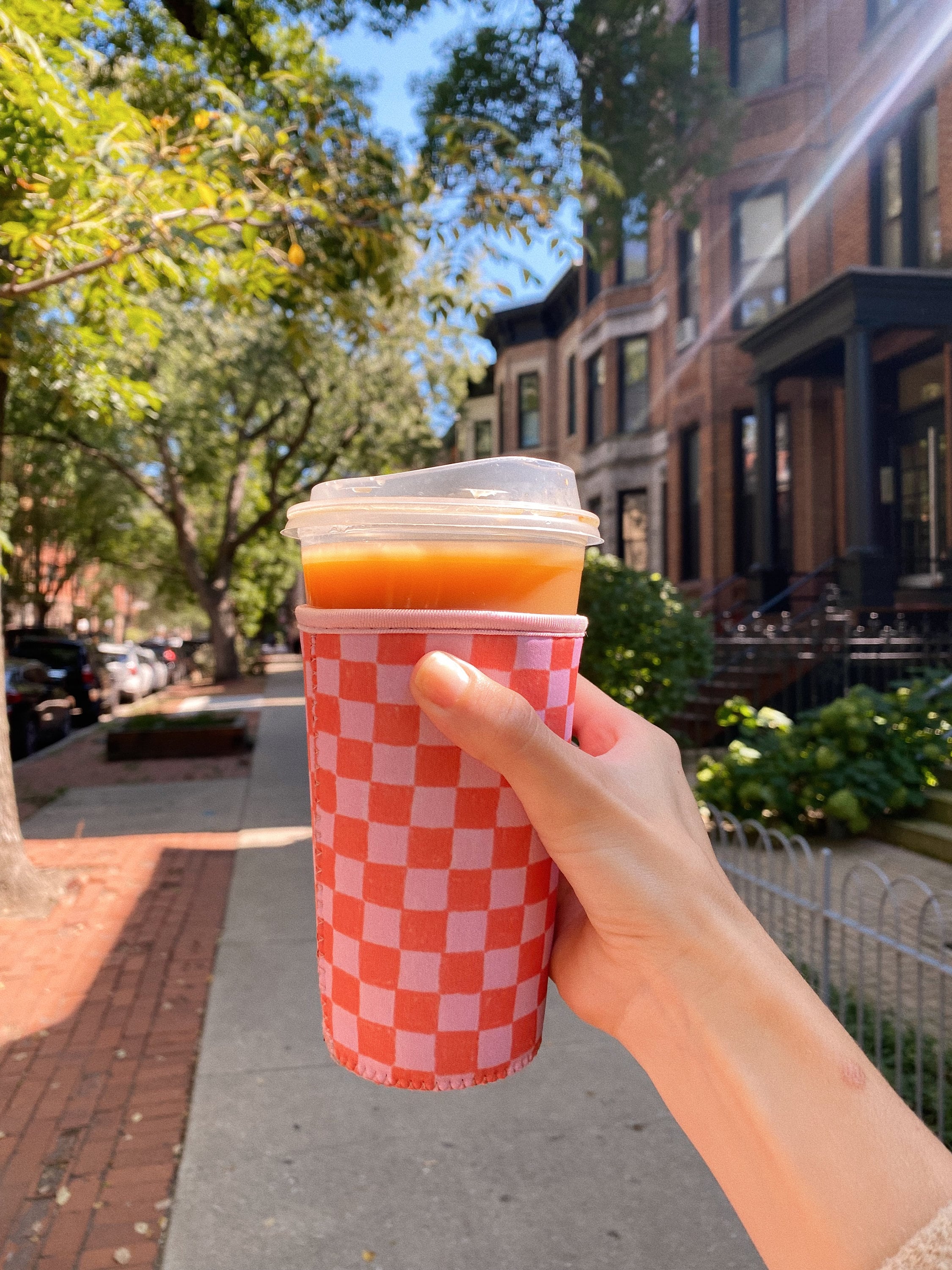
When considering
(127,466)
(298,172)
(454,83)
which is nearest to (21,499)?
(127,466)

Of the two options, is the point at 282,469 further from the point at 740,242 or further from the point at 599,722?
the point at 599,722

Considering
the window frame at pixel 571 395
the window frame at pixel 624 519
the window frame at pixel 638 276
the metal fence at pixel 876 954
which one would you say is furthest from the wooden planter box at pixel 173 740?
the window frame at pixel 571 395

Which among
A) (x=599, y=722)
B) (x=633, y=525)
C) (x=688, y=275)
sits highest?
(x=688, y=275)

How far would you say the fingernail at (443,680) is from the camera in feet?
4.04

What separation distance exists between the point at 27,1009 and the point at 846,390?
12.3 metres

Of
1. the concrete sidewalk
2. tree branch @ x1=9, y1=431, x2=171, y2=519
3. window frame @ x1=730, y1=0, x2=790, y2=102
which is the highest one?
window frame @ x1=730, y1=0, x2=790, y2=102

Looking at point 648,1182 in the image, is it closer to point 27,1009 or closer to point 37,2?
point 27,1009

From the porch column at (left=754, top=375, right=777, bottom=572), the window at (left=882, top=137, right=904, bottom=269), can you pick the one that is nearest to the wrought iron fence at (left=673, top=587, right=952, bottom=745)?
the porch column at (left=754, top=375, right=777, bottom=572)

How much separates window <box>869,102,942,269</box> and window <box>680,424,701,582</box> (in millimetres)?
5600

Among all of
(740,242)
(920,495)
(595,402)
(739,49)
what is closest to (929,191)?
(740,242)

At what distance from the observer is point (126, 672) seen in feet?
84.4

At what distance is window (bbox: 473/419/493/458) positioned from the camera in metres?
32.3

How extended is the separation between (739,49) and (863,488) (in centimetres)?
821

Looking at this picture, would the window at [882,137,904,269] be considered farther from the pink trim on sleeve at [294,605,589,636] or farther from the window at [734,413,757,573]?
the pink trim on sleeve at [294,605,589,636]
